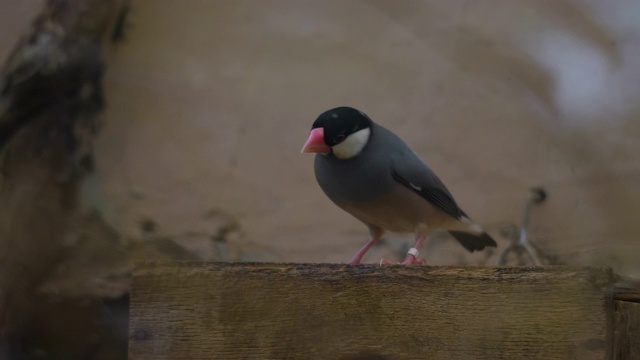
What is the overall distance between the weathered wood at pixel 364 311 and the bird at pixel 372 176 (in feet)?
1.63

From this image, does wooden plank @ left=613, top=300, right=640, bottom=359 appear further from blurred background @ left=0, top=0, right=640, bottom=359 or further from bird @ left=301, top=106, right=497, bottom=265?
blurred background @ left=0, top=0, right=640, bottom=359

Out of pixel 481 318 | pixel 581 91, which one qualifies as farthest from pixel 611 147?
pixel 481 318

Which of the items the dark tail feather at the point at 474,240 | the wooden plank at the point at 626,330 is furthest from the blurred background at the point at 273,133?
the wooden plank at the point at 626,330

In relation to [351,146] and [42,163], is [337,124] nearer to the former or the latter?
[351,146]

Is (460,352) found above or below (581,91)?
below

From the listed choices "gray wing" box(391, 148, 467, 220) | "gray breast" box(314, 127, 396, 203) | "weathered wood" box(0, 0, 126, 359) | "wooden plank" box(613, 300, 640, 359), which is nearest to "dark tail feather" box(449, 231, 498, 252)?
"gray wing" box(391, 148, 467, 220)

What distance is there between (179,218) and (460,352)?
5.66 ft

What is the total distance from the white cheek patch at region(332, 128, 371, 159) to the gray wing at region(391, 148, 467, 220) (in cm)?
9

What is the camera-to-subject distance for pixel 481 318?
3.07 ft

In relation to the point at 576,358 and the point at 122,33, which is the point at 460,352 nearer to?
the point at 576,358

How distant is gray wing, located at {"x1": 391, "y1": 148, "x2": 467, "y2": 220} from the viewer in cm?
158

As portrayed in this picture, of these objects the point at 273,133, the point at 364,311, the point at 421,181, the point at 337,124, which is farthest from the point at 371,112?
the point at 364,311

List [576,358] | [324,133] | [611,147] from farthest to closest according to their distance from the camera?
[611,147], [324,133], [576,358]

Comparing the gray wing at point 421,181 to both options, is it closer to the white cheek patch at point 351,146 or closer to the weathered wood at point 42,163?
the white cheek patch at point 351,146
